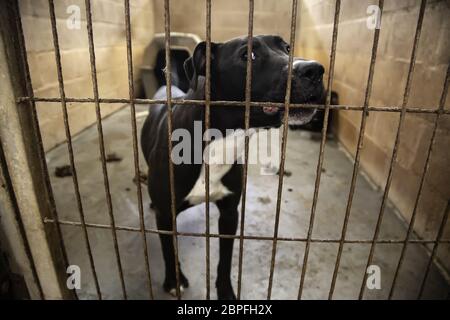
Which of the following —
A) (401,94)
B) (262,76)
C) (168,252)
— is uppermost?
(262,76)

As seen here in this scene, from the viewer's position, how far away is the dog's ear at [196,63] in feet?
4.85

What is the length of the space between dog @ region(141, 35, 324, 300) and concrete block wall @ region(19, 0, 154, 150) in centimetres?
272

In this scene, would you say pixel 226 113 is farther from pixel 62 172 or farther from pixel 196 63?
pixel 62 172

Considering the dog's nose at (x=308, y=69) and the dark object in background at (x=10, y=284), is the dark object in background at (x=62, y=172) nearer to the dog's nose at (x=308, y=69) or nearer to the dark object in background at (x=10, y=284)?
the dark object in background at (x=10, y=284)

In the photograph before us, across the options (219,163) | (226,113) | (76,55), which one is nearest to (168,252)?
(219,163)

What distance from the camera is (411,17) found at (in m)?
2.58

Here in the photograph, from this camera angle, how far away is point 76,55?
4.32m

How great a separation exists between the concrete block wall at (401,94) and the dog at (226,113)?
1312 mm

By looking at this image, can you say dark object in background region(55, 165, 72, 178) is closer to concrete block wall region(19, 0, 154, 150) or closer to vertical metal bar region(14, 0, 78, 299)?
concrete block wall region(19, 0, 154, 150)

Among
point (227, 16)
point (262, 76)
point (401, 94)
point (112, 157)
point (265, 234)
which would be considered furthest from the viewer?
point (227, 16)

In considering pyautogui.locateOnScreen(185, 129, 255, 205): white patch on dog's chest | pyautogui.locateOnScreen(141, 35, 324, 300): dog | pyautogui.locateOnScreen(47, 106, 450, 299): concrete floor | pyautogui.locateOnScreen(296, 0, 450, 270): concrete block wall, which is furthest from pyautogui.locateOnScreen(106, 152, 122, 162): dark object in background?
pyautogui.locateOnScreen(296, 0, 450, 270): concrete block wall

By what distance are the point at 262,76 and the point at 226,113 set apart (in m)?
0.24

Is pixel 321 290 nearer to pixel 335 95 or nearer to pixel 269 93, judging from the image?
pixel 269 93

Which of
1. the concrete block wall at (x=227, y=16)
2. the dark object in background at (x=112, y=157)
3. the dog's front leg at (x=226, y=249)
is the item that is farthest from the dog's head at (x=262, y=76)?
the concrete block wall at (x=227, y=16)
